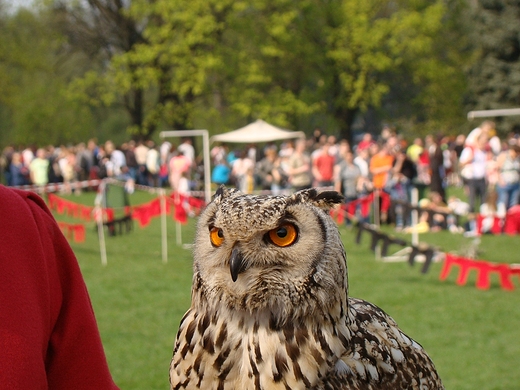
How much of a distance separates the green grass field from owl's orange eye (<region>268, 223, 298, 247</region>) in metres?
0.44

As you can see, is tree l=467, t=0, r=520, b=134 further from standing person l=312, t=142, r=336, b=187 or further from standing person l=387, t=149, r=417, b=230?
standing person l=312, t=142, r=336, b=187

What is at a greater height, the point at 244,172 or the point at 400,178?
the point at 400,178

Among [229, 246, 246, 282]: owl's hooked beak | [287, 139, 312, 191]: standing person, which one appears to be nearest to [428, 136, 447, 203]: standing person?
[287, 139, 312, 191]: standing person

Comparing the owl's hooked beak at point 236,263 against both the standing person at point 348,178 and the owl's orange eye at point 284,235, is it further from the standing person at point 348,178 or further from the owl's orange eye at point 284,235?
the standing person at point 348,178

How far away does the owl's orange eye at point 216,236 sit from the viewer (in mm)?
2278

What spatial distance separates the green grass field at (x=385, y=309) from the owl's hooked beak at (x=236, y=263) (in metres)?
0.42

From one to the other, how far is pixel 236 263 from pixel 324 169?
14.7 m

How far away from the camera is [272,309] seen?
7.14 feet

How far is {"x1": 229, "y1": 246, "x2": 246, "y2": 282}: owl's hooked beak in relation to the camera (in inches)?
83.3

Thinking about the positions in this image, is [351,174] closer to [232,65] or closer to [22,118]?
[232,65]

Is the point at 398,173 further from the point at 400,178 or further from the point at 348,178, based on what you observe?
the point at 348,178

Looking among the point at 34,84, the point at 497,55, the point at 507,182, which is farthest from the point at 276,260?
the point at 34,84

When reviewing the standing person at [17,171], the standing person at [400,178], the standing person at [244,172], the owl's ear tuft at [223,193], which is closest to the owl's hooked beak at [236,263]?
the owl's ear tuft at [223,193]

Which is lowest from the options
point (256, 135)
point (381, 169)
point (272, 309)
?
point (381, 169)
